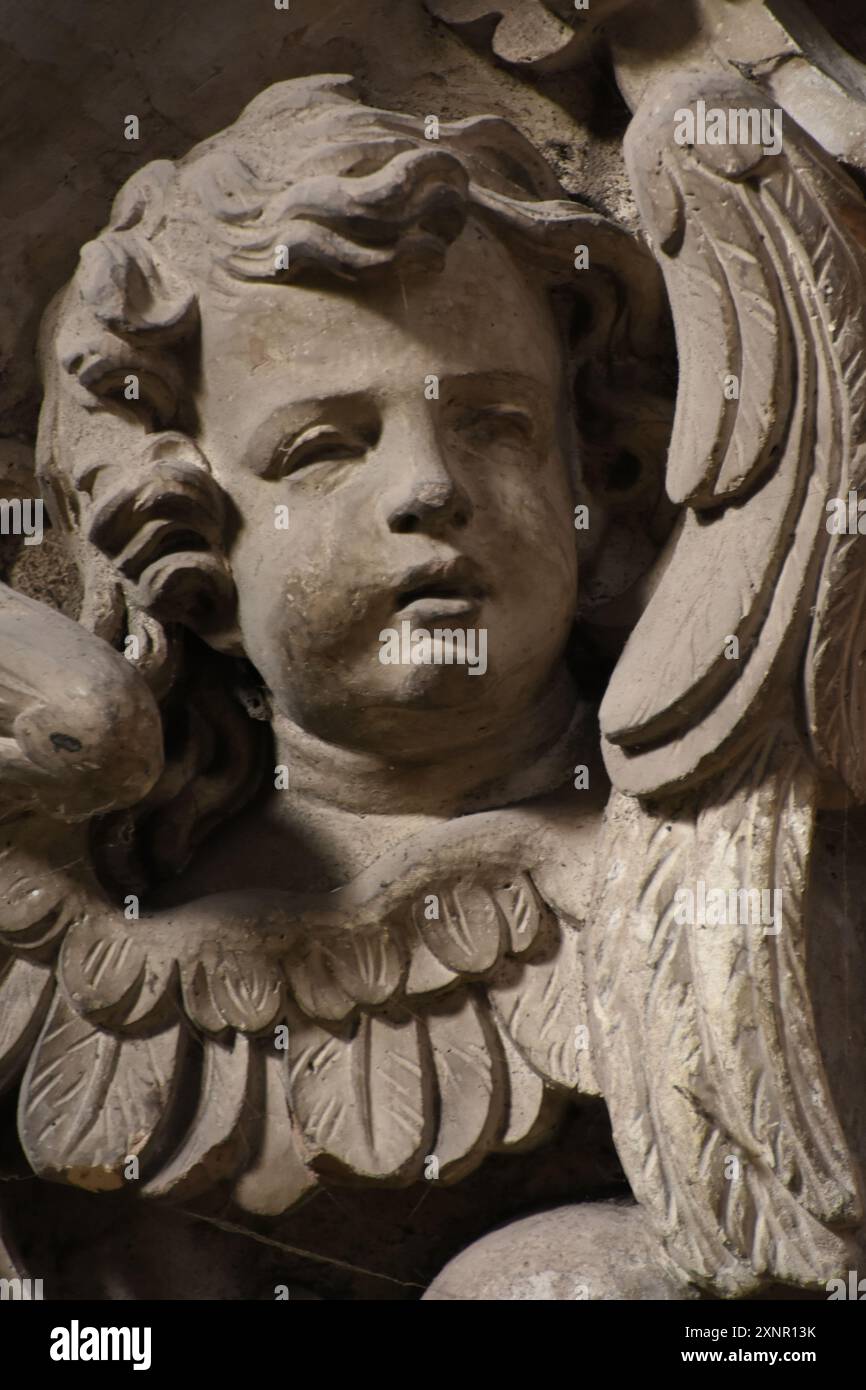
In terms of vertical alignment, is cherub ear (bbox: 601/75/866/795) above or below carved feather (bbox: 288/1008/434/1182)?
above

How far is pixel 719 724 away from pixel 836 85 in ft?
2.06

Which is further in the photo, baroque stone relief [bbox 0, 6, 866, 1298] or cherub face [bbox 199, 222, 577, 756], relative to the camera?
cherub face [bbox 199, 222, 577, 756]

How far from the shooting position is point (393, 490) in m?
2.29

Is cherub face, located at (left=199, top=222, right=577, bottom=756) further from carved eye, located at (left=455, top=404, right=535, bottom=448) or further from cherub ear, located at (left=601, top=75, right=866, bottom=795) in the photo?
cherub ear, located at (left=601, top=75, right=866, bottom=795)

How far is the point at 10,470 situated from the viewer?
8.46 ft

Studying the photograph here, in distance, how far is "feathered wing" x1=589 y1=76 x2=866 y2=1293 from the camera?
2170 millimetres

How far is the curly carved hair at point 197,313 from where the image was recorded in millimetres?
2318

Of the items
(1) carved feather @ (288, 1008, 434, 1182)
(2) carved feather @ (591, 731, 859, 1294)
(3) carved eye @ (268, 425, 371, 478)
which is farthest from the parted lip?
(1) carved feather @ (288, 1008, 434, 1182)

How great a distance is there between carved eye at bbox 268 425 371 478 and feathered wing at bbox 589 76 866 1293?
30 cm

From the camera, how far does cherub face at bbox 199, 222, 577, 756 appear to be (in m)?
2.30

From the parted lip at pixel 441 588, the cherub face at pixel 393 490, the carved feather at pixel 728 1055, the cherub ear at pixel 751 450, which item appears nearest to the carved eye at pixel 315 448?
the cherub face at pixel 393 490

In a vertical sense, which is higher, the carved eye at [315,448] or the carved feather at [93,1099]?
the carved eye at [315,448]

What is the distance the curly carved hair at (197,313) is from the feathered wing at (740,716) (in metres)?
0.19

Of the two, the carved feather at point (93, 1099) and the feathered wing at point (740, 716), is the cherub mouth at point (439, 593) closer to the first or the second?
the feathered wing at point (740, 716)
